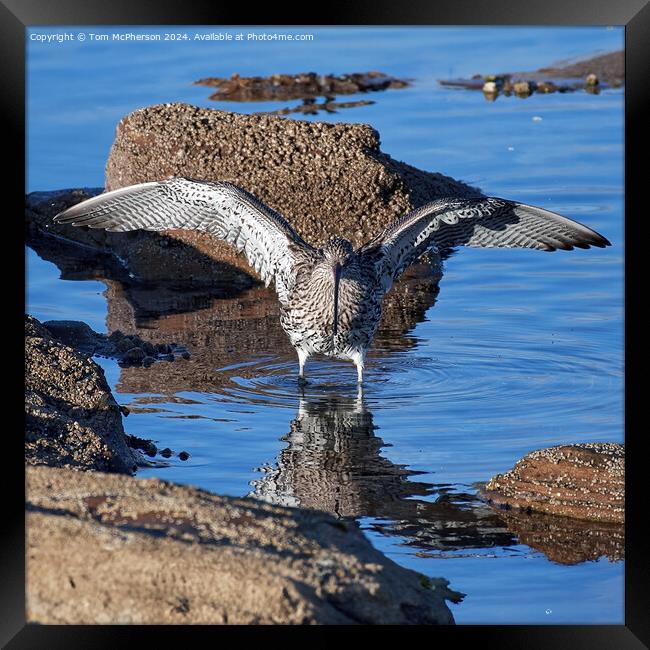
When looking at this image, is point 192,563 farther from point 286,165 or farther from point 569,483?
point 286,165

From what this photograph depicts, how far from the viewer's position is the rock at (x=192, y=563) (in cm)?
428

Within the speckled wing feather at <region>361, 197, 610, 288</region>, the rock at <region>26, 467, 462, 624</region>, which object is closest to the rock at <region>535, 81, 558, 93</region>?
the speckled wing feather at <region>361, 197, 610, 288</region>

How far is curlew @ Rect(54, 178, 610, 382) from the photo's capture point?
9.30 meters

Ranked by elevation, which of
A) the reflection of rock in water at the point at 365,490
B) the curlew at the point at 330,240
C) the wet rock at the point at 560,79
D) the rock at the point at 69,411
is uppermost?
the wet rock at the point at 560,79

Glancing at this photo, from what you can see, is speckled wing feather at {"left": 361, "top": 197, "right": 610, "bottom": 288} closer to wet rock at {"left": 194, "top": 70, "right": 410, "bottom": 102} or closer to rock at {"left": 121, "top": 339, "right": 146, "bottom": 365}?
rock at {"left": 121, "top": 339, "right": 146, "bottom": 365}

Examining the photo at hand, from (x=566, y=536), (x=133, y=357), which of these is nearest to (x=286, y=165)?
(x=133, y=357)

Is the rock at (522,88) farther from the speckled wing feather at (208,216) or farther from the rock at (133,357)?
the rock at (133,357)

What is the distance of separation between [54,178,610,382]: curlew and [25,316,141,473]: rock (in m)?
1.98

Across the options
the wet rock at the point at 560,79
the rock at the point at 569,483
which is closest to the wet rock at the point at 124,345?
the rock at the point at 569,483

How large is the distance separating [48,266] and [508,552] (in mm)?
7492

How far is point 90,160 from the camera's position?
14656 mm

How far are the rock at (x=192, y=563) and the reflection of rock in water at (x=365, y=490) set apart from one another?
1.37 meters

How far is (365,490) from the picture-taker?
23.6ft
